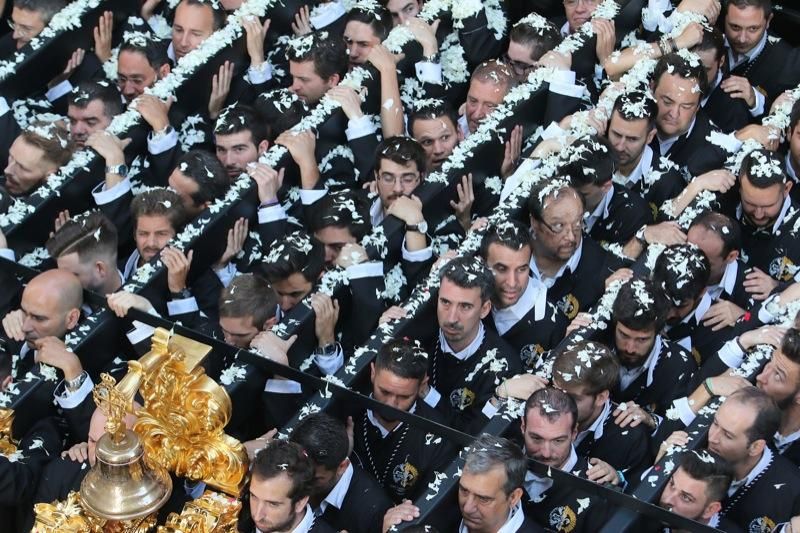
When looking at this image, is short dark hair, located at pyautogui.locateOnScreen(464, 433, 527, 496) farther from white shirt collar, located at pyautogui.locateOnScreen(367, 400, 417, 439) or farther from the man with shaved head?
the man with shaved head

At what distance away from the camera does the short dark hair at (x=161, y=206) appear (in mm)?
9023

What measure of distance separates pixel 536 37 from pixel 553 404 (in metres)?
2.98

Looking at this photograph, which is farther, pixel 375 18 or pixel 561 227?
pixel 375 18

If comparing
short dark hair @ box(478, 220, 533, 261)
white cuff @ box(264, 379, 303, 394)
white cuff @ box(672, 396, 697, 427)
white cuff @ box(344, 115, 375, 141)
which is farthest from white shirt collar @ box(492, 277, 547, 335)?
white cuff @ box(344, 115, 375, 141)

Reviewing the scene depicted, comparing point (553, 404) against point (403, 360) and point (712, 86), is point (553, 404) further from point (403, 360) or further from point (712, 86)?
point (712, 86)

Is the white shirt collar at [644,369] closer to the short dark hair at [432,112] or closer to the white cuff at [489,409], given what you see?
the white cuff at [489,409]

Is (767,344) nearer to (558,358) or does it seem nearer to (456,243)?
(558,358)

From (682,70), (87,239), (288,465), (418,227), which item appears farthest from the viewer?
(682,70)

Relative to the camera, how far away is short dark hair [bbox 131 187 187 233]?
9023 mm

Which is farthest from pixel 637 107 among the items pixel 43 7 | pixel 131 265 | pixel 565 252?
pixel 43 7

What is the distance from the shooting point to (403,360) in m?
8.02

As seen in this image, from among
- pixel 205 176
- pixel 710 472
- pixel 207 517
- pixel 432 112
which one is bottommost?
pixel 205 176

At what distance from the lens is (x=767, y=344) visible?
838 cm

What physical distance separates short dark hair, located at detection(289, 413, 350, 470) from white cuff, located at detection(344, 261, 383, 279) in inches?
50.2
